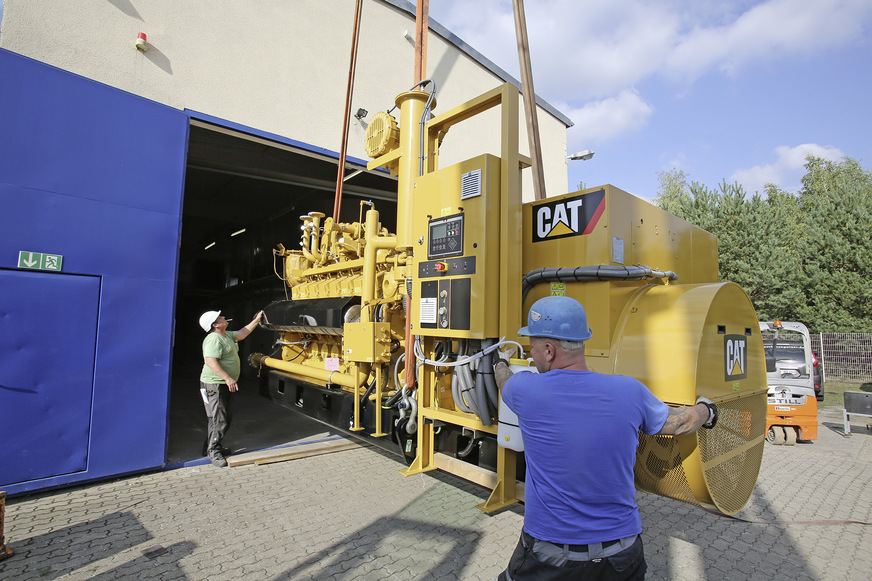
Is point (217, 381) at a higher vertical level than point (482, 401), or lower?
lower

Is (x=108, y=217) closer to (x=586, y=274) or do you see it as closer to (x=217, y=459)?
(x=217, y=459)

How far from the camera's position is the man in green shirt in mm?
5352

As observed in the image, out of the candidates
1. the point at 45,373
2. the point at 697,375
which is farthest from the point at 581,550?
the point at 45,373

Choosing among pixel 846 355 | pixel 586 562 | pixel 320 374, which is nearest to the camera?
pixel 586 562

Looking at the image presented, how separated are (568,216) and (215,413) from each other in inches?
182

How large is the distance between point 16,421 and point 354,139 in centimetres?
556

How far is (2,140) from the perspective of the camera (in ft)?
13.6

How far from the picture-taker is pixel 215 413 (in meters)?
5.45

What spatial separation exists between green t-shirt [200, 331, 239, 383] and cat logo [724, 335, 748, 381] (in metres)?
4.90

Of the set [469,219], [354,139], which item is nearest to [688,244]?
[469,219]

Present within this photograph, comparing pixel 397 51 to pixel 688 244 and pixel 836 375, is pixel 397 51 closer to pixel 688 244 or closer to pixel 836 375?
pixel 688 244

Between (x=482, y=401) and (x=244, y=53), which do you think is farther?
(x=244, y=53)

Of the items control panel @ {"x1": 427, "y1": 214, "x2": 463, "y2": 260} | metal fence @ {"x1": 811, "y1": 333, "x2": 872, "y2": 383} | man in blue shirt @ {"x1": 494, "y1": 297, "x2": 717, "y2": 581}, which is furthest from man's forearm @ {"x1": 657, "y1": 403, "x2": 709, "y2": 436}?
metal fence @ {"x1": 811, "y1": 333, "x2": 872, "y2": 383}

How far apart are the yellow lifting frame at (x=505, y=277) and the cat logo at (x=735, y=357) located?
52.3 inches
